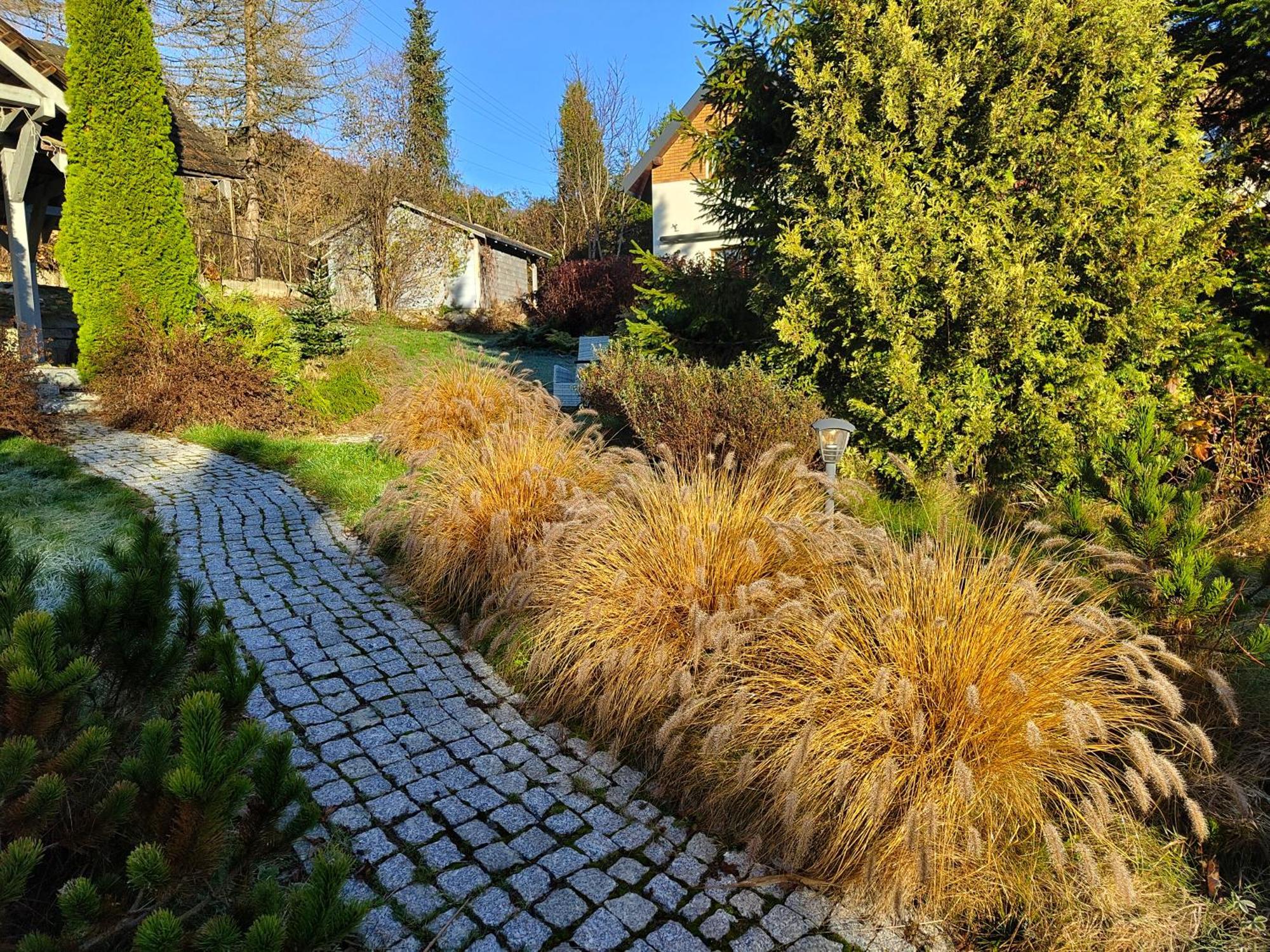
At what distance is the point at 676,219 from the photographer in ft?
62.8

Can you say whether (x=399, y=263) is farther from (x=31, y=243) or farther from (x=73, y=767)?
(x=73, y=767)

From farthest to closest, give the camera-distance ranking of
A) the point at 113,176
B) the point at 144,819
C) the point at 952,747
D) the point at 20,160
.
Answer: the point at 20,160 → the point at 113,176 → the point at 952,747 → the point at 144,819

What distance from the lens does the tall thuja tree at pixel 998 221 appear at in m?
5.16

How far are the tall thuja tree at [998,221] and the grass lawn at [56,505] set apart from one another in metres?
5.11

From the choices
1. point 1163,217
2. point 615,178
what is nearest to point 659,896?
point 1163,217

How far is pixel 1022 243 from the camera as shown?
5.30 meters

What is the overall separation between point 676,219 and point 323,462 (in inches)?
538

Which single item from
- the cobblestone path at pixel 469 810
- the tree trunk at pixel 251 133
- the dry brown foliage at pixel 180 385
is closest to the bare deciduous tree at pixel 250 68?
the tree trunk at pixel 251 133

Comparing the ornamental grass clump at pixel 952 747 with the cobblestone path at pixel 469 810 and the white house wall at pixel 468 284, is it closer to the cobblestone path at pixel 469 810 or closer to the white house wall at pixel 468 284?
the cobblestone path at pixel 469 810

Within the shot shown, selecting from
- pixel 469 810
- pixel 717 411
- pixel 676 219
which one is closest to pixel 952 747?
pixel 469 810

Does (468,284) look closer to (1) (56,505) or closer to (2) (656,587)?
(1) (56,505)

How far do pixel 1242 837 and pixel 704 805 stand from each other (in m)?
1.74

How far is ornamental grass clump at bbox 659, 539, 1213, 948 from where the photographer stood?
228 centimetres

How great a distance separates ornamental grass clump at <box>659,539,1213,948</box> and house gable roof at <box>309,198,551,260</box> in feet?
75.5
